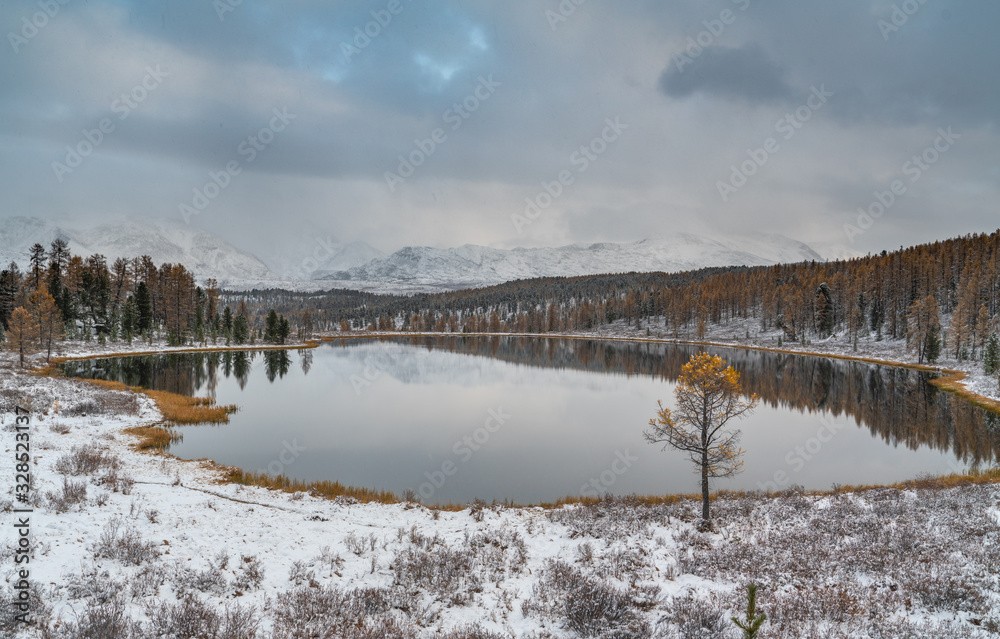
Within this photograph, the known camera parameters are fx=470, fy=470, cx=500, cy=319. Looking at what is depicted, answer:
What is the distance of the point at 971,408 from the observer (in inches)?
1821

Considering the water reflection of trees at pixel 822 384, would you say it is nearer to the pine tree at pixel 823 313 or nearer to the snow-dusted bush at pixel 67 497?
the pine tree at pixel 823 313

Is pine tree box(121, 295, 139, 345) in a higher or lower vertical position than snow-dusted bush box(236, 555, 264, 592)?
higher

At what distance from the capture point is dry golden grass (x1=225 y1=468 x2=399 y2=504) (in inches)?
842

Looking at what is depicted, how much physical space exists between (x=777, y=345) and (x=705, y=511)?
128 m

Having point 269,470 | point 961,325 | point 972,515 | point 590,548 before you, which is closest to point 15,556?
point 590,548

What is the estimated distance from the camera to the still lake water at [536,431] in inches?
1033

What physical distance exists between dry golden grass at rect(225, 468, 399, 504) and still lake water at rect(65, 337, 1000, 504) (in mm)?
1461

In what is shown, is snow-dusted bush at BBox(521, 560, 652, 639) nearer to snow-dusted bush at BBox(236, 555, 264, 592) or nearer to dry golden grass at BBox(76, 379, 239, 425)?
snow-dusted bush at BBox(236, 555, 264, 592)

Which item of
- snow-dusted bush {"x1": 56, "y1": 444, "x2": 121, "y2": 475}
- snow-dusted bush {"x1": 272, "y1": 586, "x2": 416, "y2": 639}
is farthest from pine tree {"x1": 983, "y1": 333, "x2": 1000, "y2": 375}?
snow-dusted bush {"x1": 56, "y1": 444, "x2": 121, "y2": 475}

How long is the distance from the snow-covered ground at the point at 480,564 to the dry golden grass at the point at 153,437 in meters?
7.56

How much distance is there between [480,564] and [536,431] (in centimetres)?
2451

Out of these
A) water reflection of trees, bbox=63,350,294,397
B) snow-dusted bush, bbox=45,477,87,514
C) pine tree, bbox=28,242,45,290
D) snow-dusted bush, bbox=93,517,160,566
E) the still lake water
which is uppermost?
pine tree, bbox=28,242,45,290

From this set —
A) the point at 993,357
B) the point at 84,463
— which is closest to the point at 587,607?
the point at 84,463

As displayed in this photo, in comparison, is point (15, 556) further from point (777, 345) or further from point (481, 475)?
point (777, 345)
